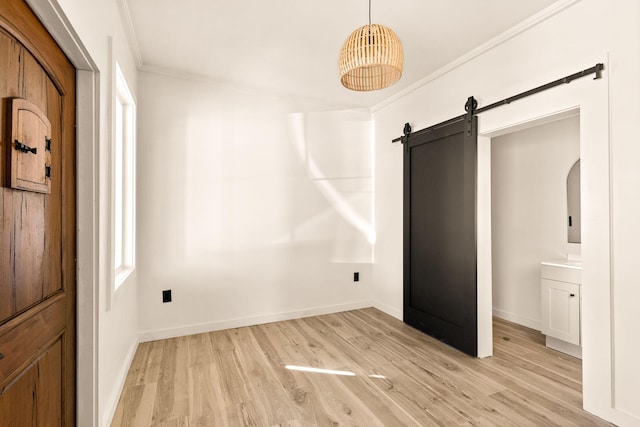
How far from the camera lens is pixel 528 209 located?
3.62 metres

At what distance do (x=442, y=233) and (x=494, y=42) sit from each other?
164 centimetres

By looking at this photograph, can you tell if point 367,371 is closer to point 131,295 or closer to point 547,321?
point 547,321

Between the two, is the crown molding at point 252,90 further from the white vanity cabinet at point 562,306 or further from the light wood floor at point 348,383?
the white vanity cabinet at point 562,306

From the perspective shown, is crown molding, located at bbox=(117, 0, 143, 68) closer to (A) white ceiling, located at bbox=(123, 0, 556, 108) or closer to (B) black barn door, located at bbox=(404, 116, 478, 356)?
(A) white ceiling, located at bbox=(123, 0, 556, 108)

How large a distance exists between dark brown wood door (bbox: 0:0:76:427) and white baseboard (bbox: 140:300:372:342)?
65.0 inches

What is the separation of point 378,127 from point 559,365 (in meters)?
2.98

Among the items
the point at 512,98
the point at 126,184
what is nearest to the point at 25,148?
the point at 126,184

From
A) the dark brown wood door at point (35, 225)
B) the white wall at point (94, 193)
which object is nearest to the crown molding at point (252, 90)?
the white wall at point (94, 193)

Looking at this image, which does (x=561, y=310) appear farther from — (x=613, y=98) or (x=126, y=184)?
(x=126, y=184)

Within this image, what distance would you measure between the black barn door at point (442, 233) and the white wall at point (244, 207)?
0.81 m

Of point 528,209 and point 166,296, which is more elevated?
point 528,209

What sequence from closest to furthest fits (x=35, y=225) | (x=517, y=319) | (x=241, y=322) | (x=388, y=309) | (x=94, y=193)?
(x=35, y=225), (x=94, y=193), (x=241, y=322), (x=517, y=319), (x=388, y=309)

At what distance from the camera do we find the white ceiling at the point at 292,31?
7.30 feet

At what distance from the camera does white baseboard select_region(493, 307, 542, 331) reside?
341 cm
